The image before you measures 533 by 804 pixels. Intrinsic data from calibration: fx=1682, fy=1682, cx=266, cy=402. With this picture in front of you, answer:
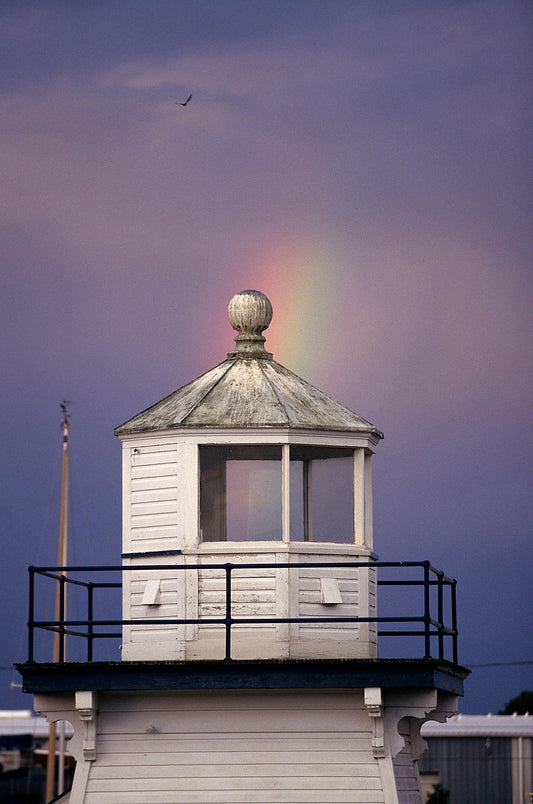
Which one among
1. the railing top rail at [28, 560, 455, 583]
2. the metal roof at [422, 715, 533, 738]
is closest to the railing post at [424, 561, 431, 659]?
the railing top rail at [28, 560, 455, 583]

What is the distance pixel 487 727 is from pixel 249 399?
34294mm

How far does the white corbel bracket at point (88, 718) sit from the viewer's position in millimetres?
18344

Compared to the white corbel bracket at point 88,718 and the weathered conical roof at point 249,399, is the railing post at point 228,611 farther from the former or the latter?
the weathered conical roof at point 249,399

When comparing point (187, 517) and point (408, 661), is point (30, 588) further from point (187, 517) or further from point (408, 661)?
point (408, 661)

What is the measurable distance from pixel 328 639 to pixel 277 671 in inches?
36.5

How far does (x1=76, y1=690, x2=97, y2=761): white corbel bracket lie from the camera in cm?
1834

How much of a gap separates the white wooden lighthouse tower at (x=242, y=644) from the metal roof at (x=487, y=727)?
31967mm

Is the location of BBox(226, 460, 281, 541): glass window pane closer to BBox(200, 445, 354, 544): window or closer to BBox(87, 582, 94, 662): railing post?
BBox(200, 445, 354, 544): window

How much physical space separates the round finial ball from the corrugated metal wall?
108 feet

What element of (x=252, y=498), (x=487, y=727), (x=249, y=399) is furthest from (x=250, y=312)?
(x=487, y=727)

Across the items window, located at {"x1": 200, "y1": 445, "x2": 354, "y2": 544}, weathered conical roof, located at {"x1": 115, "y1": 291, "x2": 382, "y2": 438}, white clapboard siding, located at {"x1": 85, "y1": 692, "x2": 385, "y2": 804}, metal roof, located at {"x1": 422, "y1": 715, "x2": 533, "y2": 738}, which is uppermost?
weathered conical roof, located at {"x1": 115, "y1": 291, "x2": 382, "y2": 438}

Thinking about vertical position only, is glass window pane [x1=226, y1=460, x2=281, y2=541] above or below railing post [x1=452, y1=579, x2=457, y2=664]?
above

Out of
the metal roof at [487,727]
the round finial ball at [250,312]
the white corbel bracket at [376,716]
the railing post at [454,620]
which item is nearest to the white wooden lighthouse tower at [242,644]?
the white corbel bracket at [376,716]

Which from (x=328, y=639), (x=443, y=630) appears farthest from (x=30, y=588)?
(x=443, y=630)
